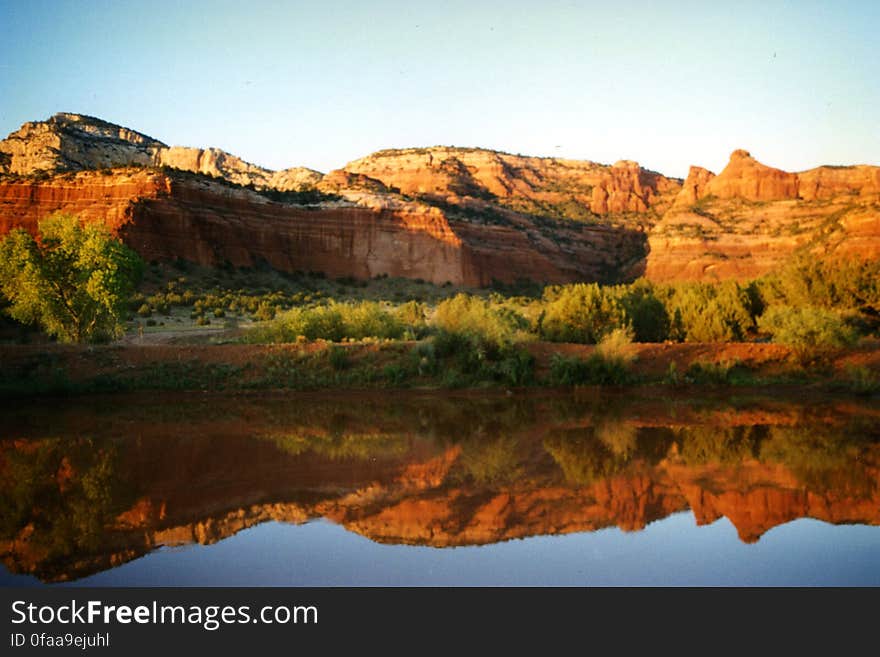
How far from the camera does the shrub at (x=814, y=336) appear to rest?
20.9 metres

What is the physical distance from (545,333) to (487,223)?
1976 inches

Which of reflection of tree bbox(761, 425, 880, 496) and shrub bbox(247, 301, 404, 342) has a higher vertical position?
shrub bbox(247, 301, 404, 342)

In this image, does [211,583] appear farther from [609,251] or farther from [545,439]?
[609,251]

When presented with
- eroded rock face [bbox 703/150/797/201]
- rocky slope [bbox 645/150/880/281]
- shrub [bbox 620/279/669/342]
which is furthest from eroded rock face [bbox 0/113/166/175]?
eroded rock face [bbox 703/150/797/201]

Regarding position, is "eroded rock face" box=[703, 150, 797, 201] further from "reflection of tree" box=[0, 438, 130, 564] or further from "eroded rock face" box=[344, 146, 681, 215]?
"reflection of tree" box=[0, 438, 130, 564]

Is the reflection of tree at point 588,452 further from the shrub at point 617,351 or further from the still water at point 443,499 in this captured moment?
the shrub at point 617,351

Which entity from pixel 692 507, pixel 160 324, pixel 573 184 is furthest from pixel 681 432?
pixel 573 184

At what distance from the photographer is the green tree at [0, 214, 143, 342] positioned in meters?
22.2

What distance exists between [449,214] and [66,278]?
174 feet

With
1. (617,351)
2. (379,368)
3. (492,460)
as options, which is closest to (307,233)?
(379,368)

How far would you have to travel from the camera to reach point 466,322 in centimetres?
2333

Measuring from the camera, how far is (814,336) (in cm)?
2138

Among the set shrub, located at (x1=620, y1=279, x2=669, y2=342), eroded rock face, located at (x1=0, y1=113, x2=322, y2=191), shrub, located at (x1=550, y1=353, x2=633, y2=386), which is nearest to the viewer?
shrub, located at (x1=550, y1=353, x2=633, y2=386)

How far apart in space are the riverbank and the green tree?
198 cm
